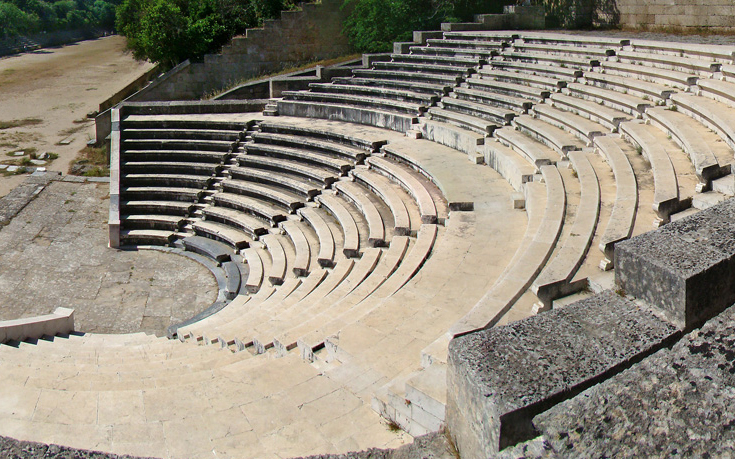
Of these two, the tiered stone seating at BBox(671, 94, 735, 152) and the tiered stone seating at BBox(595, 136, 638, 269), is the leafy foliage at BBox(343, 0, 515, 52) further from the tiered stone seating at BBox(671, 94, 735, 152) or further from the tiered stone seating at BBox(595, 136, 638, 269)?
the tiered stone seating at BBox(595, 136, 638, 269)

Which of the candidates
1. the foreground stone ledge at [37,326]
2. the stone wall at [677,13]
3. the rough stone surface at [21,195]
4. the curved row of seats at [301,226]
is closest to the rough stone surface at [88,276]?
the rough stone surface at [21,195]

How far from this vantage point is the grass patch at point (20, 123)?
2442cm

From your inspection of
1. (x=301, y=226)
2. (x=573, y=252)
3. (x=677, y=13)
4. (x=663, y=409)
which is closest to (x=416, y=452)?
(x=663, y=409)

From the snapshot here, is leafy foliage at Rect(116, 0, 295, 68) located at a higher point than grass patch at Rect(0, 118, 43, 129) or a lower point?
higher

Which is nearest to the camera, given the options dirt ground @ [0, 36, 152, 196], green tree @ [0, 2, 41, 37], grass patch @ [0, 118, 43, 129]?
dirt ground @ [0, 36, 152, 196]

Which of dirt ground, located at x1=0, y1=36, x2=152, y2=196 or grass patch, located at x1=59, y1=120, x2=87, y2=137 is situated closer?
dirt ground, located at x1=0, y1=36, x2=152, y2=196

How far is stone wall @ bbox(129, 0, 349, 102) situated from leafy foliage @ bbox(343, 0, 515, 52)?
1.64 m

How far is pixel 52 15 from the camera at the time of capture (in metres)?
53.7

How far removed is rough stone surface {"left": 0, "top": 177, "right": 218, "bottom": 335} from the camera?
1186cm

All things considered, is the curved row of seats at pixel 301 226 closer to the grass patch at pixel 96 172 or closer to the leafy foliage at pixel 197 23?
the grass patch at pixel 96 172

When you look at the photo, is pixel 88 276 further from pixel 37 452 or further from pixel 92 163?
pixel 37 452

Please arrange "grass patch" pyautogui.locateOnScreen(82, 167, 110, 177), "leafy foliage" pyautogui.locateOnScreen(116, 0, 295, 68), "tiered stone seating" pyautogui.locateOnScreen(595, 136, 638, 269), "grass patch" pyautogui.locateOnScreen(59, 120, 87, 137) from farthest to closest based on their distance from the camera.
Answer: "grass patch" pyautogui.locateOnScreen(59, 120, 87, 137), "leafy foliage" pyautogui.locateOnScreen(116, 0, 295, 68), "grass patch" pyautogui.locateOnScreen(82, 167, 110, 177), "tiered stone seating" pyautogui.locateOnScreen(595, 136, 638, 269)

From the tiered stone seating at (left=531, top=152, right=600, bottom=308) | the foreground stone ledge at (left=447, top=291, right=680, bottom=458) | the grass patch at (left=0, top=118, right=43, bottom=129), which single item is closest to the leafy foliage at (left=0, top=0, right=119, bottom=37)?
the grass patch at (left=0, top=118, right=43, bottom=129)

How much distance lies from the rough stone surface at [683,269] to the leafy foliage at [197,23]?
2075 cm
